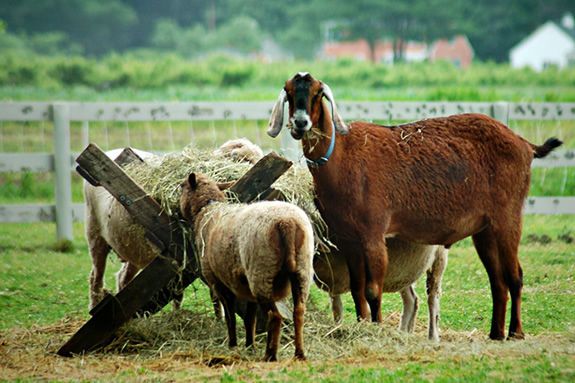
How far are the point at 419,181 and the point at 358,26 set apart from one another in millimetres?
61973

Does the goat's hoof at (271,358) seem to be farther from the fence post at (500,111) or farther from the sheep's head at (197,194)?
the fence post at (500,111)

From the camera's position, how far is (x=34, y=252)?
1377 centimetres

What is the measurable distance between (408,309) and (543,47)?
70.4 m

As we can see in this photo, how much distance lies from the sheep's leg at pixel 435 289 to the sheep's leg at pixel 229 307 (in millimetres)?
1959

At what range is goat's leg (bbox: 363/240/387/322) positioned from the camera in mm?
8172

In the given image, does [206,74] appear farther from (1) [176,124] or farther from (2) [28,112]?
(2) [28,112]

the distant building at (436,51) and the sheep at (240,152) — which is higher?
the sheep at (240,152)

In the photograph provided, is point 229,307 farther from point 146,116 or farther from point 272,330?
point 146,116

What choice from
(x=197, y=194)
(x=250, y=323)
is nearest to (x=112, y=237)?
(x=197, y=194)

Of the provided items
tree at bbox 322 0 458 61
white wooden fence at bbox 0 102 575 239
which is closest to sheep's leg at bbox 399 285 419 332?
white wooden fence at bbox 0 102 575 239

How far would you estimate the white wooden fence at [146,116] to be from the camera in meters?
13.7

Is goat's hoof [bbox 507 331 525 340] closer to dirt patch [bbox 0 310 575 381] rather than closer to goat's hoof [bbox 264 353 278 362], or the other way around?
dirt patch [bbox 0 310 575 381]

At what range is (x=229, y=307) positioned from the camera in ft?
25.6

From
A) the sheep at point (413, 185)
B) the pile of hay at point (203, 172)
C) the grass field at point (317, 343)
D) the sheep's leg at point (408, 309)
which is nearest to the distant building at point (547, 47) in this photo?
the grass field at point (317, 343)
